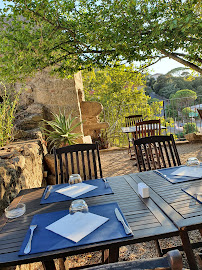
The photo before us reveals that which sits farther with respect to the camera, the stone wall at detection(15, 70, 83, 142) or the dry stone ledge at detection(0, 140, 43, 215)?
the stone wall at detection(15, 70, 83, 142)

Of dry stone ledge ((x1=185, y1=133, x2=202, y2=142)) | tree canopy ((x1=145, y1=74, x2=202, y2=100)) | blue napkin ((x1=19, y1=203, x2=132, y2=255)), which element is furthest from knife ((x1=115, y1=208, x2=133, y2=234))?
tree canopy ((x1=145, y1=74, x2=202, y2=100))

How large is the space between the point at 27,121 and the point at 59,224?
141 inches

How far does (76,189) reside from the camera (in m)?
1.61

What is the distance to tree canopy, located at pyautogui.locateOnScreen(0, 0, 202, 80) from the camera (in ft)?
7.66

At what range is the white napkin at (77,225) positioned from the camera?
1.02 m

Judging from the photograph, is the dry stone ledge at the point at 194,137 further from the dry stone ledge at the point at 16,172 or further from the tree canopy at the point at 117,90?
the dry stone ledge at the point at 16,172

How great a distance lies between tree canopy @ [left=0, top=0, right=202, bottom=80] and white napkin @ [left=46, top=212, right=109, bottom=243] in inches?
71.2

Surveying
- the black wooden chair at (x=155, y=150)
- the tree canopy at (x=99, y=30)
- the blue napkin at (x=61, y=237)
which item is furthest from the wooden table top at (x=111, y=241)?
the tree canopy at (x=99, y=30)

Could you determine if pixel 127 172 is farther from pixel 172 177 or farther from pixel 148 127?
pixel 172 177

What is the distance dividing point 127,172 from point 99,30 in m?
2.51

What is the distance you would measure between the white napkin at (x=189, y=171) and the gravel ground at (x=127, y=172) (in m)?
0.68

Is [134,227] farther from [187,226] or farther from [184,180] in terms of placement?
[184,180]

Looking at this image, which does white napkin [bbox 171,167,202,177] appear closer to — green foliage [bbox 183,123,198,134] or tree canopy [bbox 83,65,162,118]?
green foliage [bbox 183,123,198,134]

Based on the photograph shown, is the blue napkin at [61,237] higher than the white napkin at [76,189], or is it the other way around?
the white napkin at [76,189]
